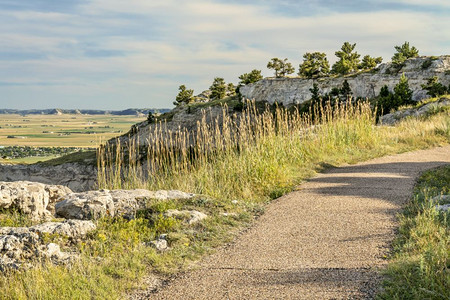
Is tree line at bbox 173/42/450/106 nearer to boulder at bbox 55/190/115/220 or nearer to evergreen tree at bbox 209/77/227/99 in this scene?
evergreen tree at bbox 209/77/227/99

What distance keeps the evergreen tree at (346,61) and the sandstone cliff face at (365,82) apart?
2.07 metres

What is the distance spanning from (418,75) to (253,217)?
1807 inches

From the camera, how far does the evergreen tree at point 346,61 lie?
56844 millimetres

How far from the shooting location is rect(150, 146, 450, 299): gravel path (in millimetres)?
4414

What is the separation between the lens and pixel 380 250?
543cm

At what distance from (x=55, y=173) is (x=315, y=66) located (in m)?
41.3

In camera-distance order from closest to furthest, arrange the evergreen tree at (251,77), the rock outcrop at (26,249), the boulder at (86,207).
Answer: the rock outcrop at (26,249) < the boulder at (86,207) < the evergreen tree at (251,77)

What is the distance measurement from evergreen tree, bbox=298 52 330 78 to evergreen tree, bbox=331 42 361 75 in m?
1.36

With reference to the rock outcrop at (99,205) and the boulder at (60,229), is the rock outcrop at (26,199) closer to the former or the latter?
the rock outcrop at (99,205)

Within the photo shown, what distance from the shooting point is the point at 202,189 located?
912 centimetres

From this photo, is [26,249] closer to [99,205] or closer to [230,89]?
[99,205]

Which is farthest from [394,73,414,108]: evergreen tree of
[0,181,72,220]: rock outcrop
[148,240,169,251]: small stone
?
[148,240,169,251]: small stone

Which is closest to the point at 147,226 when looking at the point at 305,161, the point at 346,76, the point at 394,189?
the point at 394,189

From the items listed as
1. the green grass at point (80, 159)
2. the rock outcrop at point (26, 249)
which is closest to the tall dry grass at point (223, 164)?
the rock outcrop at point (26, 249)
